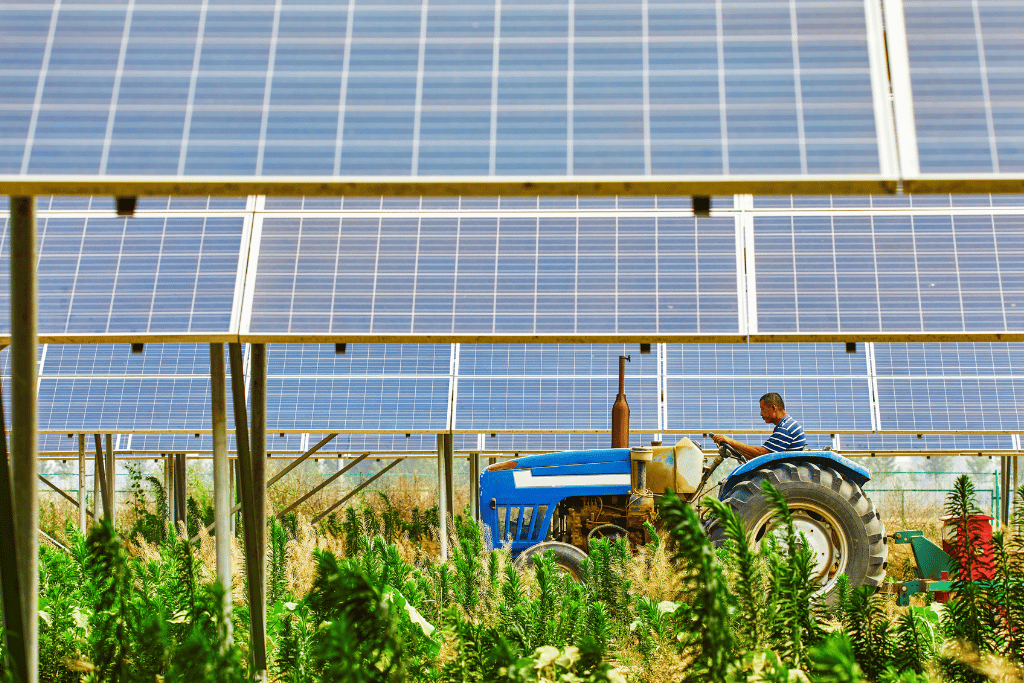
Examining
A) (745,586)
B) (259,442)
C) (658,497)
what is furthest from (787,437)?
(259,442)

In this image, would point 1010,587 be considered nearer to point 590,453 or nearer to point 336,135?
point 336,135

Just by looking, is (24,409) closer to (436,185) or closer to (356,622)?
(356,622)

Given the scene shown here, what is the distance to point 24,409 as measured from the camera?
4.24 meters

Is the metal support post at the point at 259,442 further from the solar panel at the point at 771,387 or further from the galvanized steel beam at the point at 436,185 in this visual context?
the solar panel at the point at 771,387

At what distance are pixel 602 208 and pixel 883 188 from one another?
514 cm

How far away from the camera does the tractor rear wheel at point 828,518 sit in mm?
7883

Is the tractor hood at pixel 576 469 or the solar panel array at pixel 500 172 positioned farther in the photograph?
the tractor hood at pixel 576 469

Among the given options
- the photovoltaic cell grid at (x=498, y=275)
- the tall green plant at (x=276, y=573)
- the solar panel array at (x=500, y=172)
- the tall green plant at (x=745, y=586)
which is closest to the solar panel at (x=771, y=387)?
the solar panel array at (x=500, y=172)

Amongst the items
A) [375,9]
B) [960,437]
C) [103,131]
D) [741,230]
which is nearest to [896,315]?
→ [741,230]

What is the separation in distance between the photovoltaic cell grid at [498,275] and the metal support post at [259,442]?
0.37m

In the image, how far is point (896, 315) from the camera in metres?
6.93

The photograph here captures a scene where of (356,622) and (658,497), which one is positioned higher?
(658,497)

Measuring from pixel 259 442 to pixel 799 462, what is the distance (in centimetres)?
510

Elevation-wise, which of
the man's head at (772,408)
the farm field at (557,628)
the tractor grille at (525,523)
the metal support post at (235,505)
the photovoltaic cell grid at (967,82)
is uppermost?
the photovoltaic cell grid at (967,82)
